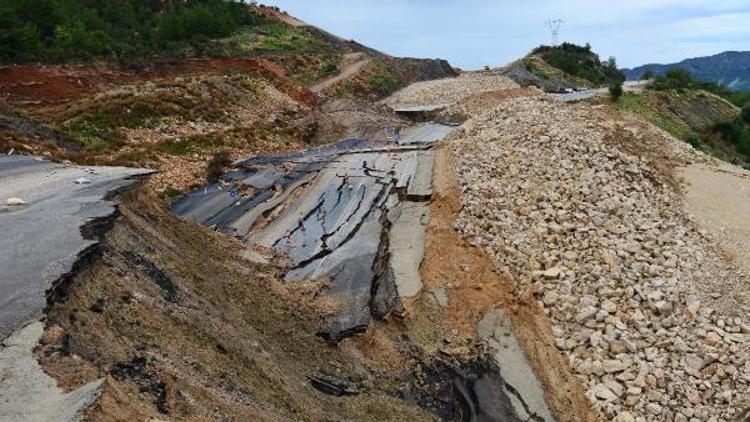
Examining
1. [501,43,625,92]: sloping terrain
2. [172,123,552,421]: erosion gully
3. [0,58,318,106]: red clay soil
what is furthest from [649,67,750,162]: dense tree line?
[0,58,318,106]: red clay soil

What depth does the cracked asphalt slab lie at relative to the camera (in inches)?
199

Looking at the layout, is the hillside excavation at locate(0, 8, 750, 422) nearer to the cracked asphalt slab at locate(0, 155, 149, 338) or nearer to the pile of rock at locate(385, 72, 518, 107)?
the cracked asphalt slab at locate(0, 155, 149, 338)

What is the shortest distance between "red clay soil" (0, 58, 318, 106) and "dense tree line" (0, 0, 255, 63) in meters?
2.41

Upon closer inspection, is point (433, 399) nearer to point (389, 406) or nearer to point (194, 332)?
point (389, 406)

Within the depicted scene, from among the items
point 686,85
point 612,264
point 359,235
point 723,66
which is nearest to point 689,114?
point 686,85

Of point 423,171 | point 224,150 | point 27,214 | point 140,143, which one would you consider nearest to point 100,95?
point 140,143

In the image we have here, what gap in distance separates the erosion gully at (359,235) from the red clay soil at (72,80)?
389 inches

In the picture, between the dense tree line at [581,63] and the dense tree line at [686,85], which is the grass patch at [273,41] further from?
the dense tree line at [686,85]

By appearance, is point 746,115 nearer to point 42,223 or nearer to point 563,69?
point 563,69

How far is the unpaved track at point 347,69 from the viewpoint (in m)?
29.4

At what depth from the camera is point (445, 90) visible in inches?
1103

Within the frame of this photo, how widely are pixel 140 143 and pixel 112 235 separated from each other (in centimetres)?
909

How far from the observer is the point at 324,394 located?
6.60m

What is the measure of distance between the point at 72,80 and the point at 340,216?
14.7 m
